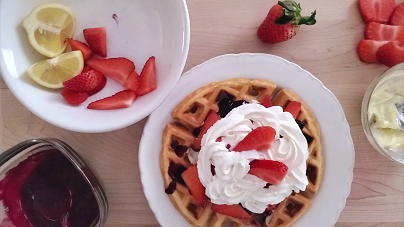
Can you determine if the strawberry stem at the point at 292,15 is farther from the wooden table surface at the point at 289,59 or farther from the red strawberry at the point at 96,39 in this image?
the red strawberry at the point at 96,39

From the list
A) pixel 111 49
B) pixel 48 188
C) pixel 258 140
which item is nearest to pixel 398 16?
pixel 258 140

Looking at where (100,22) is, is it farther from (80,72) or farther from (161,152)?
(161,152)

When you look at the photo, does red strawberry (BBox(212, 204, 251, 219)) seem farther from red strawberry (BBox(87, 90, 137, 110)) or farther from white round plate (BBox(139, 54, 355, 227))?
red strawberry (BBox(87, 90, 137, 110))

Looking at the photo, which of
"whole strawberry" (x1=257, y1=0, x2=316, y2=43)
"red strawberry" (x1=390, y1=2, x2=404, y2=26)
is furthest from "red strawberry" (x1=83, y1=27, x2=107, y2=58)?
"red strawberry" (x1=390, y1=2, x2=404, y2=26)

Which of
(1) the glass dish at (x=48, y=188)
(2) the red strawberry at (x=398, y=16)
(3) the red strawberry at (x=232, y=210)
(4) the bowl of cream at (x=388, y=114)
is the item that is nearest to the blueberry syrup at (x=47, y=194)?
(1) the glass dish at (x=48, y=188)

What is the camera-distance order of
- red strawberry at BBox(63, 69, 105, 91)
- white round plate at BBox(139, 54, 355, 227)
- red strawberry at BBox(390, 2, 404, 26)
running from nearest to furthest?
red strawberry at BBox(63, 69, 105, 91), white round plate at BBox(139, 54, 355, 227), red strawberry at BBox(390, 2, 404, 26)

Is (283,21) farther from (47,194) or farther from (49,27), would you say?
(47,194)
